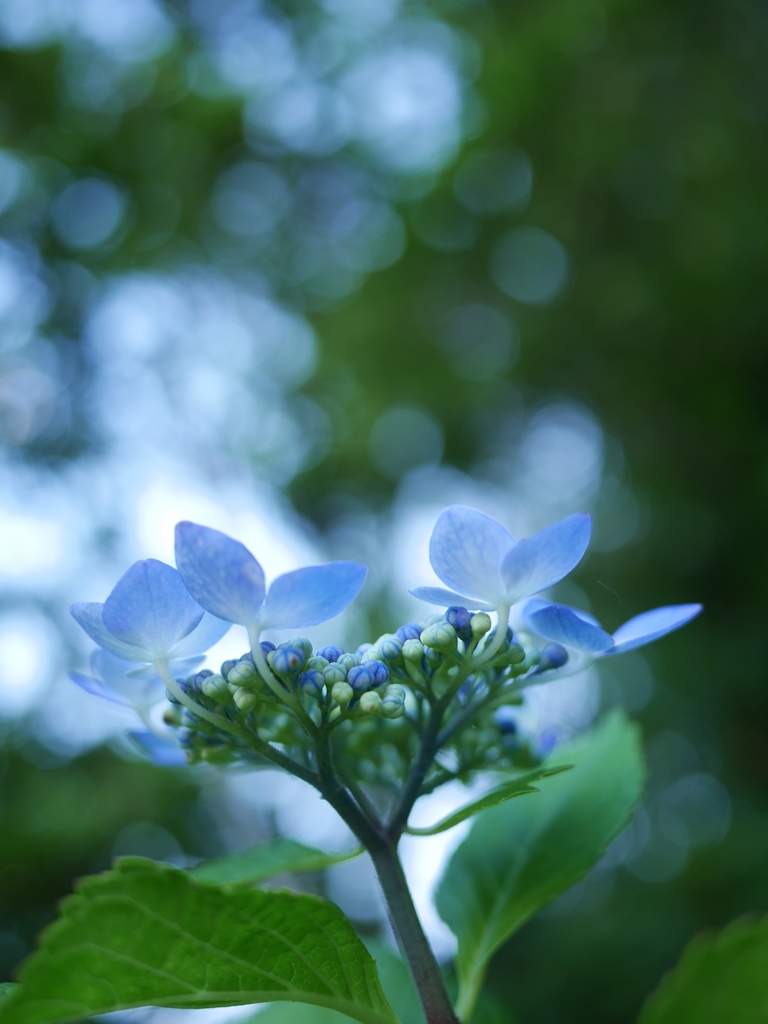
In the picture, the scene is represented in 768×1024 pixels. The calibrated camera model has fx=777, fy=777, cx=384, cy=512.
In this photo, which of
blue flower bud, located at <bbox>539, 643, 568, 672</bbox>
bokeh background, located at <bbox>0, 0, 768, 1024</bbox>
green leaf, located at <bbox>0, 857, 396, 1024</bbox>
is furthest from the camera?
bokeh background, located at <bbox>0, 0, 768, 1024</bbox>

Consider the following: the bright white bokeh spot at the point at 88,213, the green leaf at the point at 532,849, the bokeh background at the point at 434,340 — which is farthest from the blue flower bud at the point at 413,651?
the bright white bokeh spot at the point at 88,213

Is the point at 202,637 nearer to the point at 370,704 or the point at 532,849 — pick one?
the point at 370,704

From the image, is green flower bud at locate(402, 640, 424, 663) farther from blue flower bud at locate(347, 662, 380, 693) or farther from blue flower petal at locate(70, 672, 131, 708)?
blue flower petal at locate(70, 672, 131, 708)

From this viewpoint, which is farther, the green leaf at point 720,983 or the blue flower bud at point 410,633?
the blue flower bud at point 410,633

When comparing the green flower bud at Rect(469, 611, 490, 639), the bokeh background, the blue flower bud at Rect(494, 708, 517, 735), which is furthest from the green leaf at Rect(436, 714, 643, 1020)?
the bokeh background

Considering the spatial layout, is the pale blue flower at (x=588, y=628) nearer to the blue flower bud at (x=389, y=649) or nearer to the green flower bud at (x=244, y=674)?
the blue flower bud at (x=389, y=649)
